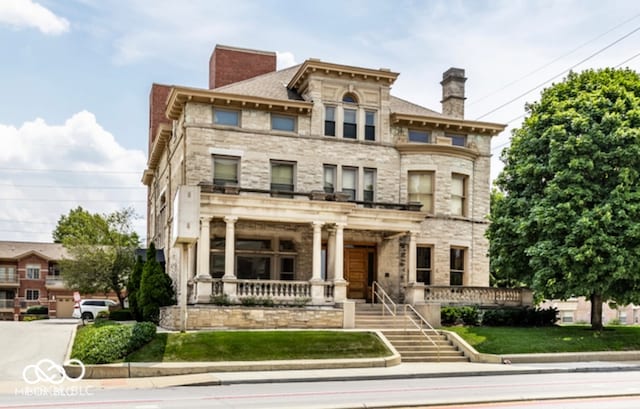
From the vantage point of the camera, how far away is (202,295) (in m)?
26.5

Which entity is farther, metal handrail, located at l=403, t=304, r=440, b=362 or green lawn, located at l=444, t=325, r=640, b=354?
metal handrail, located at l=403, t=304, r=440, b=362

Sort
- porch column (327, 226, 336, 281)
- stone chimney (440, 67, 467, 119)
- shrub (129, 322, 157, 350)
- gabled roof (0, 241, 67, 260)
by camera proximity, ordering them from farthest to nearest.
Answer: gabled roof (0, 241, 67, 260), stone chimney (440, 67, 467, 119), porch column (327, 226, 336, 281), shrub (129, 322, 157, 350)

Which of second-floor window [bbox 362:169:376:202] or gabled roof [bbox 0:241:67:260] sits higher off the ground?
second-floor window [bbox 362:169:376:202]

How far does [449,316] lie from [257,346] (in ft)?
33.7

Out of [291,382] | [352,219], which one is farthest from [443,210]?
[291,382]

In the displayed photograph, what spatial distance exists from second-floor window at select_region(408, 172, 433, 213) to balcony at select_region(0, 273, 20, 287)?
2099 inches

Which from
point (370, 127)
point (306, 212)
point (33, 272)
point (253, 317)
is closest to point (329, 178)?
point (370, 127)

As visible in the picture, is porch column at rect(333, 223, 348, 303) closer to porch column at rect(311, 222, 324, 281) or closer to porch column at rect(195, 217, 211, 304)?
porch column at rect(311, 222, 324, 281)

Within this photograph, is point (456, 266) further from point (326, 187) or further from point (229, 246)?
point (229, 246)

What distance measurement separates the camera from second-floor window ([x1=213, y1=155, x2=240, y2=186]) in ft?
98.3

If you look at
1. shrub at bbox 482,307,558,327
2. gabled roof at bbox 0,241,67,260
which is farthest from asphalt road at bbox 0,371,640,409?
gabled roof at bbox 0,241,67,260

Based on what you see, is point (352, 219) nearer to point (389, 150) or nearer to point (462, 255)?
point (389, 150)

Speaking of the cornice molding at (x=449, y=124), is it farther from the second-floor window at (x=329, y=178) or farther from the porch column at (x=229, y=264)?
the porch column at (x=229, y=264)

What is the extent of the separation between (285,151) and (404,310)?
8577 mm
